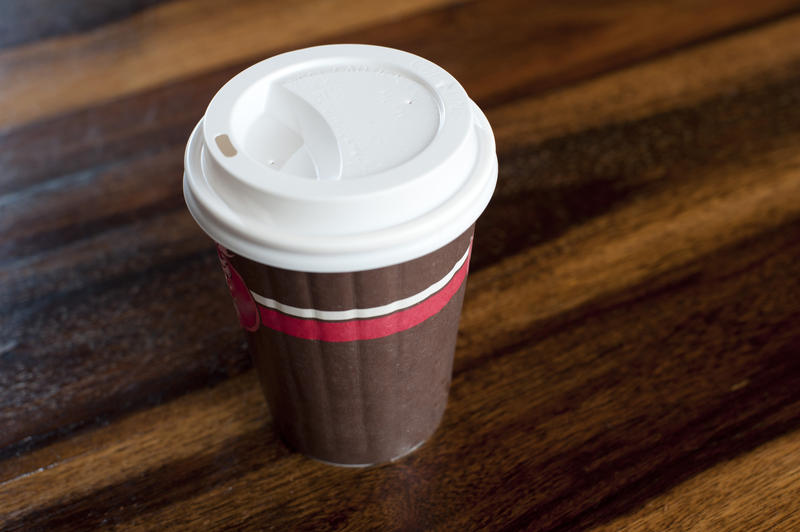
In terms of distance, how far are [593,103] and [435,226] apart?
73 cm

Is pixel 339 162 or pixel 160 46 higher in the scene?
pixel 339 162

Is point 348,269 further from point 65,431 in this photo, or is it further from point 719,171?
point 719,171

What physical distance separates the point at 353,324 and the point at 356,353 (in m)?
0.04

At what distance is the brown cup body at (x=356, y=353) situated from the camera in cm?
55

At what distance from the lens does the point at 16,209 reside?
3.28 feet

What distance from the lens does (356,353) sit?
601mm

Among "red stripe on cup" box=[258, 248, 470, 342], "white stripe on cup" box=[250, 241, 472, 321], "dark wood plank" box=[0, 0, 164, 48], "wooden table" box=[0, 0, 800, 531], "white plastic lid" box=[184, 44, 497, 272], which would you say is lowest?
"wooden table" box=[0, 0, 800, 531]

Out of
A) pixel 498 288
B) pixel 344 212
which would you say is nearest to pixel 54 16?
pixel 498 288

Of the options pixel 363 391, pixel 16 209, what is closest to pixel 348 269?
pixel 363 391

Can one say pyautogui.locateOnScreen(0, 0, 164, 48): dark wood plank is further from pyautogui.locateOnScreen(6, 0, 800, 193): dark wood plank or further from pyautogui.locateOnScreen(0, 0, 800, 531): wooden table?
pyautogui.locateOnScreen(6, 0, 800, 193): dark wood plank

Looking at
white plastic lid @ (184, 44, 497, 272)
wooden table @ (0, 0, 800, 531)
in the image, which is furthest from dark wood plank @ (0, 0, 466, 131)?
white plastic lid @ (184, 44, 497, 272)

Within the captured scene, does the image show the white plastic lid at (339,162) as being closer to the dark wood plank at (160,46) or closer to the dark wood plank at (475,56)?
the dark wood plank at (475,56)

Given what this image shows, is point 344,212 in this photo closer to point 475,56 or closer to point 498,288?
point 498,288

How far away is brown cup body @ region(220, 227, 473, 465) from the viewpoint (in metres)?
0.55
